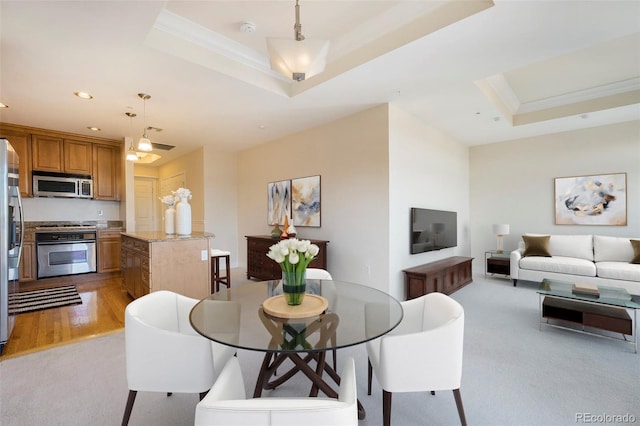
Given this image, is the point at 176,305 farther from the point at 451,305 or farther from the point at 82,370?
the point at 451,305

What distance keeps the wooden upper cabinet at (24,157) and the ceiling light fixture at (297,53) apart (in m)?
5.32

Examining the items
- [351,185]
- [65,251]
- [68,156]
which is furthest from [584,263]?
[68,156]

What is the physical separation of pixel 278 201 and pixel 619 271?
17.0 ft

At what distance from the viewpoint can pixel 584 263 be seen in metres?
4.31

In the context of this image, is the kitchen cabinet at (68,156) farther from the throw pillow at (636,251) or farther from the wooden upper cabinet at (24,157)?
the throw pillow at (636,251)

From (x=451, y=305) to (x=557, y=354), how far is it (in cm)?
170

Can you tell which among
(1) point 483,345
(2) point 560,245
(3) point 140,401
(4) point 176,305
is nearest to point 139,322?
(4) point 176,305

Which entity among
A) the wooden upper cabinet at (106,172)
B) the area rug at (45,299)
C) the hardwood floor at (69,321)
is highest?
the wooden upper cabinet at (106,172)

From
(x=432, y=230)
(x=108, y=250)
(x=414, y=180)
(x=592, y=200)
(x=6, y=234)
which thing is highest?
(x=414, y=180)

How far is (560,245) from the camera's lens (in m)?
4.93

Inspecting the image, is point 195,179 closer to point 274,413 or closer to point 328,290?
point 328,290

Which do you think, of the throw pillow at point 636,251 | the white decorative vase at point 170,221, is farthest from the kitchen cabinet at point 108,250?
the throw pillow at point 636,251

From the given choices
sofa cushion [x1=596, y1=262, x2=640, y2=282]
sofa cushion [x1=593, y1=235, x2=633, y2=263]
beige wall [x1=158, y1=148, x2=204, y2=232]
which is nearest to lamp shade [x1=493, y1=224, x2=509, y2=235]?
sofa cushion [x1=593, y1=235, x2=633, y2=263]

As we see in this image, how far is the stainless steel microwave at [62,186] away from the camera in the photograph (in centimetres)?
475
